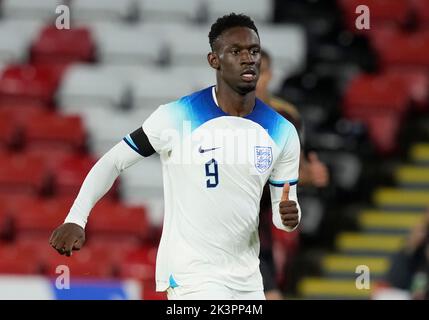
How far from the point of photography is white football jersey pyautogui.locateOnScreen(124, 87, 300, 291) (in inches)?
204

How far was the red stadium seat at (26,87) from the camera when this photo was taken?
10.5 m

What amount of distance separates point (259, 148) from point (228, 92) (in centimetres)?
25

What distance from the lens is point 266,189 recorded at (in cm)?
655

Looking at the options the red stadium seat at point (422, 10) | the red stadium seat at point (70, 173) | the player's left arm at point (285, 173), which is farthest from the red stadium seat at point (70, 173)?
the player's left arm at point (285, 173)

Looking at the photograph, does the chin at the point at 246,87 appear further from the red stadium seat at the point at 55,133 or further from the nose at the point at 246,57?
the red stadium seat at the point at 55,133

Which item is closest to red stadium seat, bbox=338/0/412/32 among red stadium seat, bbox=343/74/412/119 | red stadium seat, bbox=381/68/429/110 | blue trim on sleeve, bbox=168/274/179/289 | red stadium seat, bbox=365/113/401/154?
red stadium seat, bbox=381/68/429/110

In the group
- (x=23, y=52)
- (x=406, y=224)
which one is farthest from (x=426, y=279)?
(x=23, y=52)

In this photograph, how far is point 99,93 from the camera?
10.5 meters

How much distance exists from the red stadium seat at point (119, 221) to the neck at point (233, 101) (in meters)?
4.08

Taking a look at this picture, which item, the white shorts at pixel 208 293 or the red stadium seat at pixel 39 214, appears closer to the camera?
the white shorts at pixel 208 293

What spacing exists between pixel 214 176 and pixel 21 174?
187 inches

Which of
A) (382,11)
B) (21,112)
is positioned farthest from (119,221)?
(382,11)
